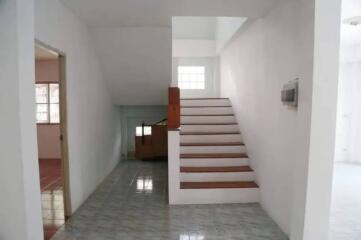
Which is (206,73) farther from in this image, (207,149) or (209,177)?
(209,177)

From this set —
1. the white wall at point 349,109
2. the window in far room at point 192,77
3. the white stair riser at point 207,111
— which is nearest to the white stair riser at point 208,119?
the white stair riser at point 207,111

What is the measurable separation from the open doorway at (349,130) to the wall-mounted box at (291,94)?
168 centimetres

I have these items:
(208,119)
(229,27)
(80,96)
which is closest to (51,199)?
(80,96)

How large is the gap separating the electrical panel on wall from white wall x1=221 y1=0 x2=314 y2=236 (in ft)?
0.31

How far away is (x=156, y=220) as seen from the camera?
312cm

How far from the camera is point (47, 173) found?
526cm

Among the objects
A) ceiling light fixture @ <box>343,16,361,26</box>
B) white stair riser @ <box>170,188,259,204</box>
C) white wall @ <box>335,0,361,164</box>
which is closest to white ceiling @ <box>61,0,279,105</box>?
ceiling light fixture @ <box>343,16,361,26</box>

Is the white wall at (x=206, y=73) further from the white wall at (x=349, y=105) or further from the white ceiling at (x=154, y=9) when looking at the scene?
the white ceiling at (x=154, y=9)

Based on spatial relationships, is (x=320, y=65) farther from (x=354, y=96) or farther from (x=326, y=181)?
(x=354, y=96)

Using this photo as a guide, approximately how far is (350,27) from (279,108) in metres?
2.81

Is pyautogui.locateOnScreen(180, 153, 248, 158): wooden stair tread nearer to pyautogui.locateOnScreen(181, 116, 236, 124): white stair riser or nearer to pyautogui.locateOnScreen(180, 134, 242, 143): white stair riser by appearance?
pyautogui.locateOnScreen(180, 134, 242, 143): white stair riser

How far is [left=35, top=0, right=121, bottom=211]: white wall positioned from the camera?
274 centimetres

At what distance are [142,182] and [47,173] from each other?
2148mm

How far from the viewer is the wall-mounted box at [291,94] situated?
7.72 ft
